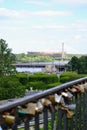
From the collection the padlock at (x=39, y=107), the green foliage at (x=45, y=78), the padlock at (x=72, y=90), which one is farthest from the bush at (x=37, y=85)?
the padlock at (x=39, y=107)

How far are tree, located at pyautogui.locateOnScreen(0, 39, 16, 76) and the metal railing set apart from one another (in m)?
82.3

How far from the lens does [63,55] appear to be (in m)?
164

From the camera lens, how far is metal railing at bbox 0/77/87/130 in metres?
2.34

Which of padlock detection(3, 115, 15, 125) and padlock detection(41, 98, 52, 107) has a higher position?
padlock detection(41, 98, 52, 107)

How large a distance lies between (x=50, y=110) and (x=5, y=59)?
8427cm

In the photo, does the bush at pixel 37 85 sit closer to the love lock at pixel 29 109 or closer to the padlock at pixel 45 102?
the padlock at pixel 45 102

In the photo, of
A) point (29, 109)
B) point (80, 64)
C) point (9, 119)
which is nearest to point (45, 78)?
point (80, 64)

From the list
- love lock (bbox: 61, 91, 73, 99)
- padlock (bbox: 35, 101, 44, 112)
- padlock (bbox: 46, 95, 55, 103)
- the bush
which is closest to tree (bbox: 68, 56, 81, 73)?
the bush

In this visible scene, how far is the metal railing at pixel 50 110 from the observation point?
2.34 metres

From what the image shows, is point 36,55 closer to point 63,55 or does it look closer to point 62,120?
point 63,55

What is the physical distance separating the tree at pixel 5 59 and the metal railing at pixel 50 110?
3241 inches

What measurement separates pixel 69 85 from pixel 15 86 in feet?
252

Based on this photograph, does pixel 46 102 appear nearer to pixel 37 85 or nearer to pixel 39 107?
pixel 39 107

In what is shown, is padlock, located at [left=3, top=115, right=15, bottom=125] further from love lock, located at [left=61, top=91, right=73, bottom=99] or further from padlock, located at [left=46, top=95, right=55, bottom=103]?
love lock, located at [left=61, top=91, right=73, bottom=99]
